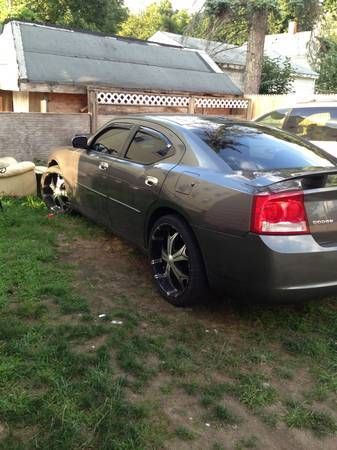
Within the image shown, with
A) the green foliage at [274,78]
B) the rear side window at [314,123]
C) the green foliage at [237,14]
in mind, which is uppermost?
the green foliage at [237,14]

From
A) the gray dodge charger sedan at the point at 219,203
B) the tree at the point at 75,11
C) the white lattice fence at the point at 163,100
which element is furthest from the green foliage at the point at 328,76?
the gray dodge charger sedan at the point at 219,203

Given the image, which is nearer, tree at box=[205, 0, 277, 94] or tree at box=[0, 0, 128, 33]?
tree at box=[205, 0, 277, 94]

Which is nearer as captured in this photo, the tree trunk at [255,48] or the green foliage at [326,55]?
the tree trunk at [255,48]

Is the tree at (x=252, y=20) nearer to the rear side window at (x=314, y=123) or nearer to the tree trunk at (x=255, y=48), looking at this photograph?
the tree trunk at (x=255, y=48)

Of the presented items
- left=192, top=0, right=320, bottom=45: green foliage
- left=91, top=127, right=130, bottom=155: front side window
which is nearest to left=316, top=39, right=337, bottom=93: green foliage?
left=192, top=0, right=320, bottom=45: green foliage

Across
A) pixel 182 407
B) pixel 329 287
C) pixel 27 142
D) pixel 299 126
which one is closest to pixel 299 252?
pixel 329 287

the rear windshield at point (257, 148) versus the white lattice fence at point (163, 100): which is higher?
the white lattice fence at point (163, 100)

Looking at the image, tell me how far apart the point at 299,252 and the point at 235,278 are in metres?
0.48

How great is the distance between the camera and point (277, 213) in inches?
120

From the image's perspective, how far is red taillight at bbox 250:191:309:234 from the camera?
304 centimetres

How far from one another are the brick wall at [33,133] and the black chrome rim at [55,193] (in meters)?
2.03

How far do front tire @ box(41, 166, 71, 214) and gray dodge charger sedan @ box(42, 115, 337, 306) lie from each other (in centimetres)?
100

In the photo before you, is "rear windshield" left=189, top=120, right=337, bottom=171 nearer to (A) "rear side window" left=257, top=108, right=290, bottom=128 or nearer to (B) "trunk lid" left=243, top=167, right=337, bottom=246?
(B) "trunk lid" left=243, top=167, right=337, bottom=246

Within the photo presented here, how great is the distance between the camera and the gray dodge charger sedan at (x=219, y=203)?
10.0ft
